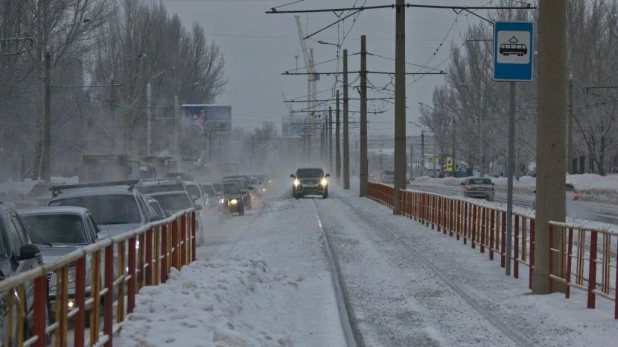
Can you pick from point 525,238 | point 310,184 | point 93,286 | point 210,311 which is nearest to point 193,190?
point 525,238

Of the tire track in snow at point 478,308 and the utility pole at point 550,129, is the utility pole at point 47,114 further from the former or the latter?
the utility pole at point 550,129

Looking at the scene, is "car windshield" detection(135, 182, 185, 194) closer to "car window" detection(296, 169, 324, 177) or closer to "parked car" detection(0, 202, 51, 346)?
"parked car" detection(0, 202, 51, 346)

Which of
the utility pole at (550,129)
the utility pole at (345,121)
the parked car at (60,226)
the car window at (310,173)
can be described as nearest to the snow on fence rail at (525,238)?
the utility pole at (550,129)

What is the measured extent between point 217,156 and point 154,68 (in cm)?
5635

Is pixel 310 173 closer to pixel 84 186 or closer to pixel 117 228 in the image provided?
pixel 84 186

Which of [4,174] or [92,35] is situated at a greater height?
[92,35]

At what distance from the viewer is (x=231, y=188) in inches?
1634

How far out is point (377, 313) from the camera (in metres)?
11.8

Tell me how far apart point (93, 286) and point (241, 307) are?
11.7 ft

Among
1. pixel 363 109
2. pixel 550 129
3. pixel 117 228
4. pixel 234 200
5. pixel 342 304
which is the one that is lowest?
pixel 234 200

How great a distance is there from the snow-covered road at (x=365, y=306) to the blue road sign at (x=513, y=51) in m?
3.23

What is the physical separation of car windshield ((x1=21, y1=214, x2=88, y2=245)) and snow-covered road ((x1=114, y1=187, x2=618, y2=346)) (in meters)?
1.62

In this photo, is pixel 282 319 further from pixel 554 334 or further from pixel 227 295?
pixel 554 334


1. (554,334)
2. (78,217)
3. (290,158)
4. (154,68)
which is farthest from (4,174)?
(290,158)
